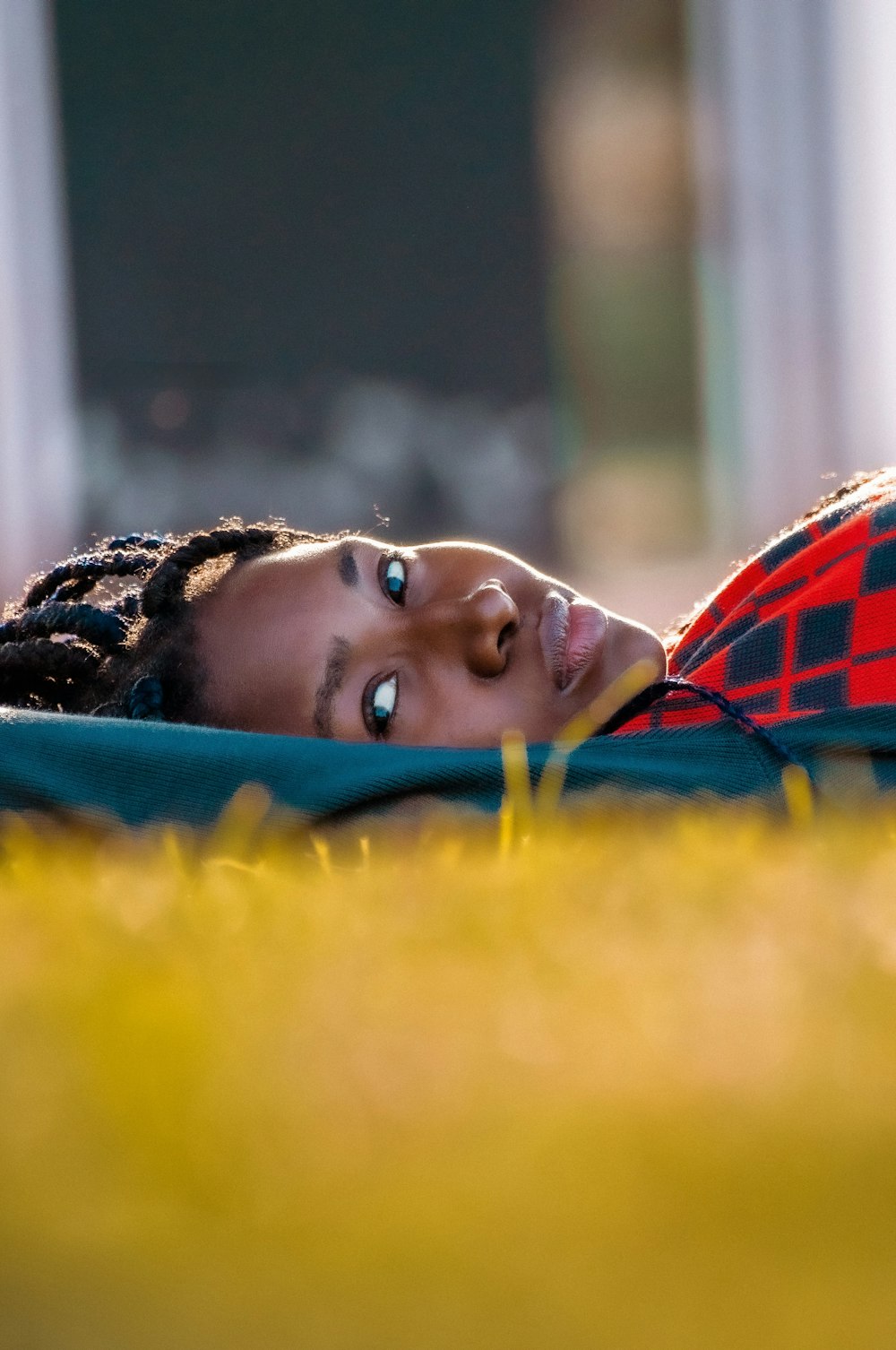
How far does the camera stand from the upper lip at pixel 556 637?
2.00 m

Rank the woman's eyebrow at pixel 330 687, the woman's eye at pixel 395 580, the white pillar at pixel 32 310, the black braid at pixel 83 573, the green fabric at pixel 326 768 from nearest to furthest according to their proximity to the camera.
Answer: the green fabric at pixel 326 768, the woman's eyebrow at pixel 330 687, the woman's eye at pixel 395 580, the black braid at pixel 83 573, the white pillar at pixel 32 310

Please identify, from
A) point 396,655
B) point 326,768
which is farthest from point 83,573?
point 326,768

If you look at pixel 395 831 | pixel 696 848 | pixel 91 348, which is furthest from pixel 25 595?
pixel 91 348

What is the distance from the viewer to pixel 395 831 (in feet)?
4.70

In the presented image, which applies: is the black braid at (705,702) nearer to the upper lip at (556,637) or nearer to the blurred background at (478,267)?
the upper lip at (556,637)

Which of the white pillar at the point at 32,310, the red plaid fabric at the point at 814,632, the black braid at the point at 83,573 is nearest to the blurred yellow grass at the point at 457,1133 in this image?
the red plaid fabric at the point at 814,632

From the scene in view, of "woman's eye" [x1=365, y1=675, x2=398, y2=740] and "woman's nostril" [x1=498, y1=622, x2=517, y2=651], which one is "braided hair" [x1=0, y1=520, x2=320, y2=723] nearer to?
→ "woman's eye" [x1=365, y1=675, x2=398, y2=740]

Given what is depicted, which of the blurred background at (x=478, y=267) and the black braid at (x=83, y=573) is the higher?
the blurred background at (x=478, y=267)

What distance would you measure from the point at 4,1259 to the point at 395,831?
3.23ft

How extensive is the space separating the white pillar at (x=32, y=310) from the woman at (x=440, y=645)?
3.02 metres

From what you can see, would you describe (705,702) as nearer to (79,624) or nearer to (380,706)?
(380,706)

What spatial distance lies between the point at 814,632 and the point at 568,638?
0.35 meters

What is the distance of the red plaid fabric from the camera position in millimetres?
1763

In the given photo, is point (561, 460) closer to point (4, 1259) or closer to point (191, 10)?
point (191, 10)
